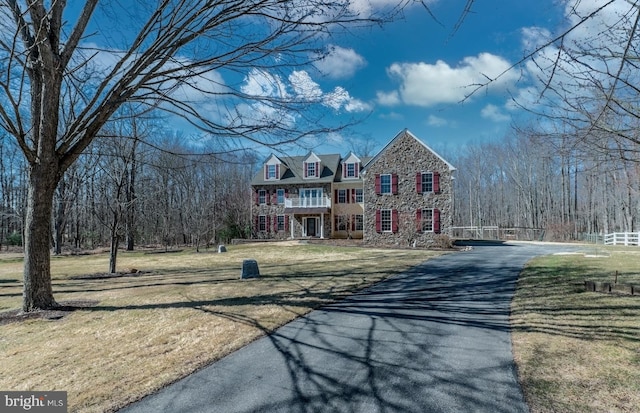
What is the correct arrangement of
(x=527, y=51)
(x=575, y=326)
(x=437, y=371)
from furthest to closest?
1. (x=575, y=326)
2. (x=437, y=371)
3. (x=527, y=51)

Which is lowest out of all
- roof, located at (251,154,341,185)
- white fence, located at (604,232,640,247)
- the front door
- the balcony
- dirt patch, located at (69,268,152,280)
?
dirt patch, located at (69,268,152,280)

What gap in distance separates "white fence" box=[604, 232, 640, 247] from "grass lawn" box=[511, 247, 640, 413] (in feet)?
66.4

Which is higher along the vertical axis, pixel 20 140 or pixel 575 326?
pixel 20 140

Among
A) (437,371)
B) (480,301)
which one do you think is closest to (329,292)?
(480,301)

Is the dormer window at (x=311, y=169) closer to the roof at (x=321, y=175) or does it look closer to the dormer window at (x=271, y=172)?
the roof at (x=321, y=175)

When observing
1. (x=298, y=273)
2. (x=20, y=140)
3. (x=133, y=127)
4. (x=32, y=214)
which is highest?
(x=133, y=127)

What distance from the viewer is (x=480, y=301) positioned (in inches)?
262

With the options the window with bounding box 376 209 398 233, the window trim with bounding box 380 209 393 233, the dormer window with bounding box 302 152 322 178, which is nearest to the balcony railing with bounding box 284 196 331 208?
the dormer window with bounding box 302 152 322 178

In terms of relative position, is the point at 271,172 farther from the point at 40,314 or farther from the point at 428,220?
the point at 40,314

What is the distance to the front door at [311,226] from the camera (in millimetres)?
28680

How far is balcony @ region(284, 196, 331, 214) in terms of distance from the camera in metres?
27.7

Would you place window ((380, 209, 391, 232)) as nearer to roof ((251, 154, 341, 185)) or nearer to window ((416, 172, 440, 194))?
window ((416, 172, 440, 194))

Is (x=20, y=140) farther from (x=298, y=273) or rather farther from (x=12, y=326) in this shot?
(x=298, y=273)

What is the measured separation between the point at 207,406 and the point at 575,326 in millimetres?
4967
